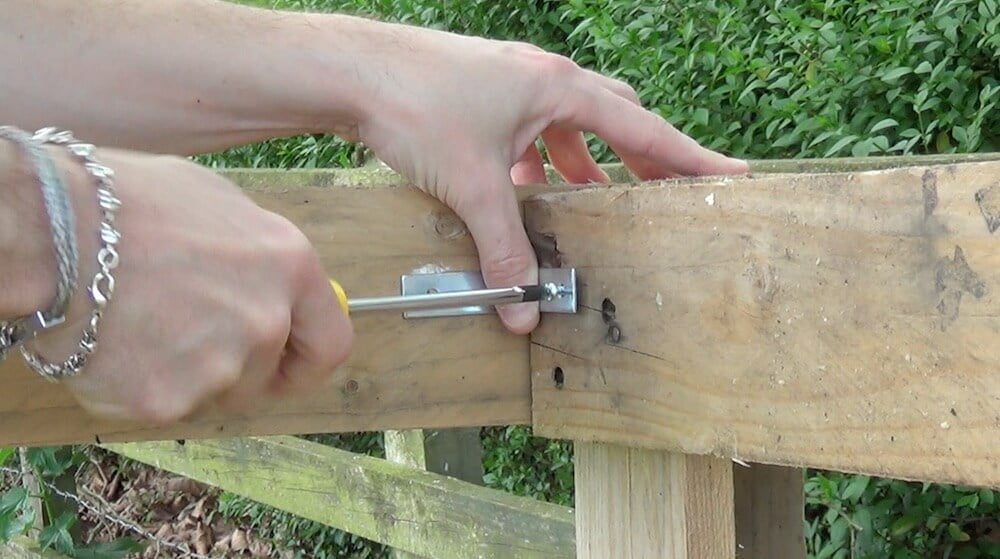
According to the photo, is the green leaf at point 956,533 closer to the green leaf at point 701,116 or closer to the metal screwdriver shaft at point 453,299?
the green leaf at point 701,116

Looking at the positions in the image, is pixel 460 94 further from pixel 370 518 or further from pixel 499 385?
pixel 370 518

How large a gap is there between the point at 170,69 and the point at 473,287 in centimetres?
39

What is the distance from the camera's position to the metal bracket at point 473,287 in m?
1.13

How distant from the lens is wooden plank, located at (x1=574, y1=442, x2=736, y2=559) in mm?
1097

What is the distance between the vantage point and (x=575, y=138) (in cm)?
129

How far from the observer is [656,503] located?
113cm

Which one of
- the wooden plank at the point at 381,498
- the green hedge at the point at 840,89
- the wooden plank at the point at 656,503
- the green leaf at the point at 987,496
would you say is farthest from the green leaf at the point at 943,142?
the wooden plank at the point at 656,503

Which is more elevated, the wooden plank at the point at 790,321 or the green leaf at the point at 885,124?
the green leaf at the point at 885,124

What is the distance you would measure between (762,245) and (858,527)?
184cm

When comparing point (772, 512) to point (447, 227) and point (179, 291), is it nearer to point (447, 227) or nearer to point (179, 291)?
point (447, 227)

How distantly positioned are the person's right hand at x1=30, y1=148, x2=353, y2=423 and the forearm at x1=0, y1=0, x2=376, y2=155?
374 millimetres

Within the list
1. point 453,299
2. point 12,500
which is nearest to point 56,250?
point 453,299

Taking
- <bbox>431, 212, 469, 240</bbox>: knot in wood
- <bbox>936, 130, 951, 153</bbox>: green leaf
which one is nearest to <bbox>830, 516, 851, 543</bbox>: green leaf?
<bbox>936, 130, 951, 153</bbox>: green leaf

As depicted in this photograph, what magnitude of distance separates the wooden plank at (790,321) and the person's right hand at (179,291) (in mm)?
365
